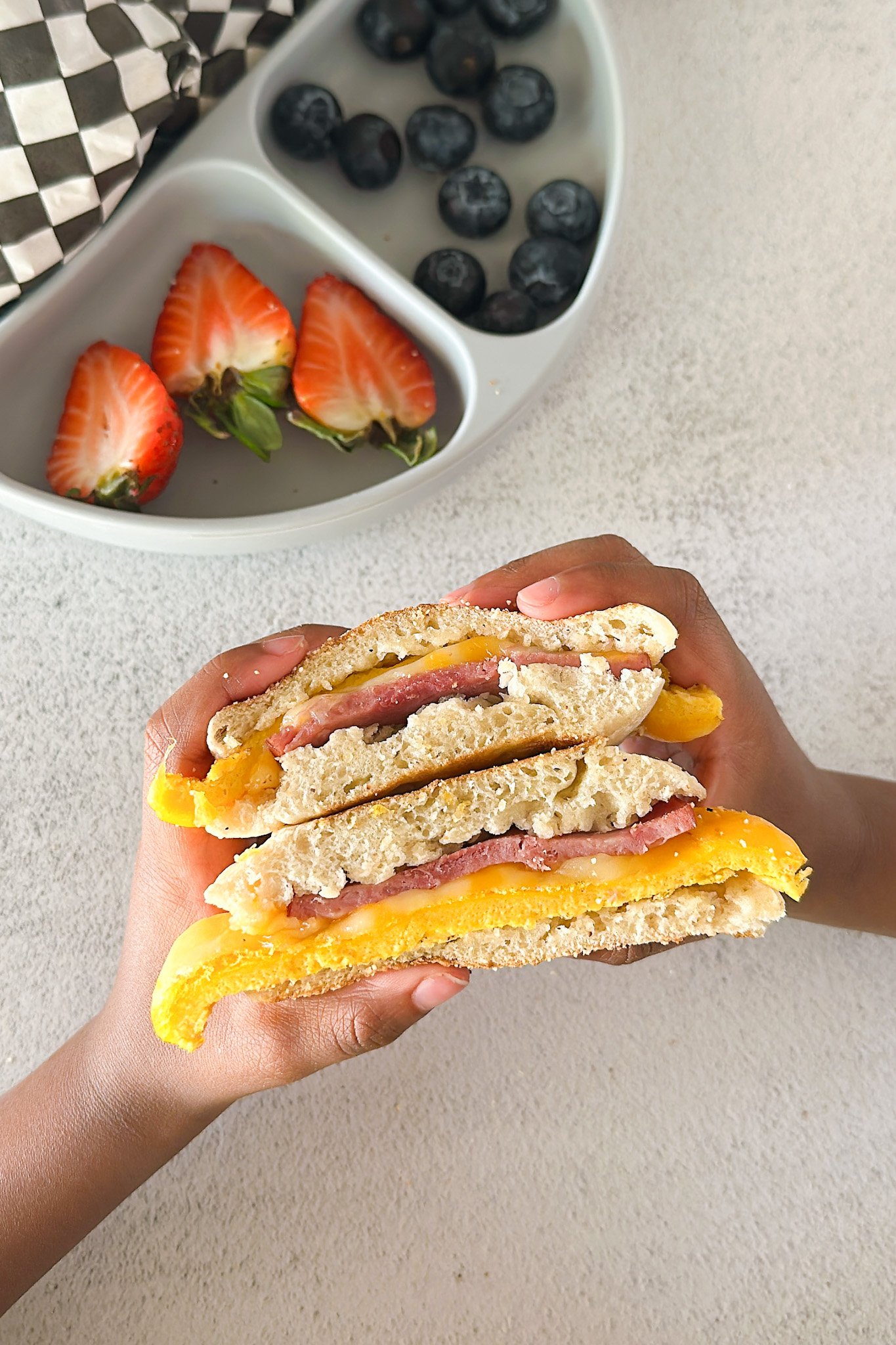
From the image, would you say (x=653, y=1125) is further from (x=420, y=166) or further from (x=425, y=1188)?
(x=420, y=166)

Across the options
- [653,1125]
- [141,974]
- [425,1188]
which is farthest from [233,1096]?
[653,1125]

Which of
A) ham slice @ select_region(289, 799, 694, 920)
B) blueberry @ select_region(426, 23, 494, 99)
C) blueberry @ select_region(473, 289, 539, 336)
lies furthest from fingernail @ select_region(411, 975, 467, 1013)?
blueberry @ select_region(426, 23, 494, 99)

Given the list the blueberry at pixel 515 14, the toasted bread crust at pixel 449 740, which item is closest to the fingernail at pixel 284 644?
the toasted bread crust at pixel 449 740

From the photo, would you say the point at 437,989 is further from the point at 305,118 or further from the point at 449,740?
the point at 305,118

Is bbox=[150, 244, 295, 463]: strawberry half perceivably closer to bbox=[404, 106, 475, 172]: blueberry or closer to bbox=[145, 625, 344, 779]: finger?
bbox=[404, 106, 475, 172]: blueberry

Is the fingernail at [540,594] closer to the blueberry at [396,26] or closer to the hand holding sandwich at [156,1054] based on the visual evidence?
the hand holding sandwich at [156,1054]
